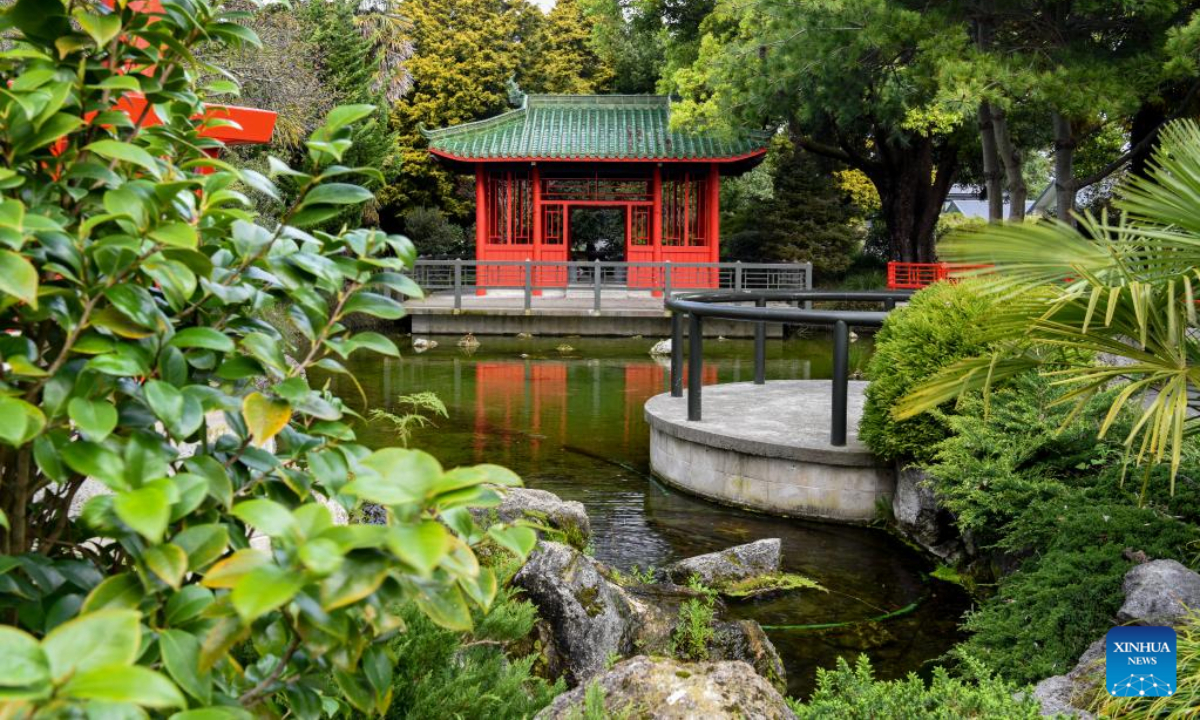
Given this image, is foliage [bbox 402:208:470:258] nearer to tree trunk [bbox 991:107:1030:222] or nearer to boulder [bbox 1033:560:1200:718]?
tree trunk [bbox 991:107:1030:222]

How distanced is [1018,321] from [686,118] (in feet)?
53.7

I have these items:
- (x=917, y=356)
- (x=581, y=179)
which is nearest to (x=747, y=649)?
(x=917, y=356)

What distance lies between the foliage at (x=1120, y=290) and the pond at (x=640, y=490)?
165 centimetres

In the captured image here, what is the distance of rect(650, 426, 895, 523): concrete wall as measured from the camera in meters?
6.47

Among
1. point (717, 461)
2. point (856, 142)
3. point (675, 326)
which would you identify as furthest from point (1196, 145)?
point (856, 142)

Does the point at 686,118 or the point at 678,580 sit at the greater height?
the point at 686,118

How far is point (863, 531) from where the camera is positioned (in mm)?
6359

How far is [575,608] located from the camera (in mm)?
3568

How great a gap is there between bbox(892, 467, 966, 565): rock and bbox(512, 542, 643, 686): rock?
272 centimetres

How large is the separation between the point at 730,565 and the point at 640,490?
2.23m

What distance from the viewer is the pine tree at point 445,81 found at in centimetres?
2850

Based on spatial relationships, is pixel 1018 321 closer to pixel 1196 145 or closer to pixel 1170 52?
pixel 1196 145

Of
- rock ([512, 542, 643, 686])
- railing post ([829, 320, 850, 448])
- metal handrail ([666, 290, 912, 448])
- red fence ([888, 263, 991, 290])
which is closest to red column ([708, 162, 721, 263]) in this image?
red fence ([888, 263, 991, 290])

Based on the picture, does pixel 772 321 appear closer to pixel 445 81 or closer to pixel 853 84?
pixel 853 84
